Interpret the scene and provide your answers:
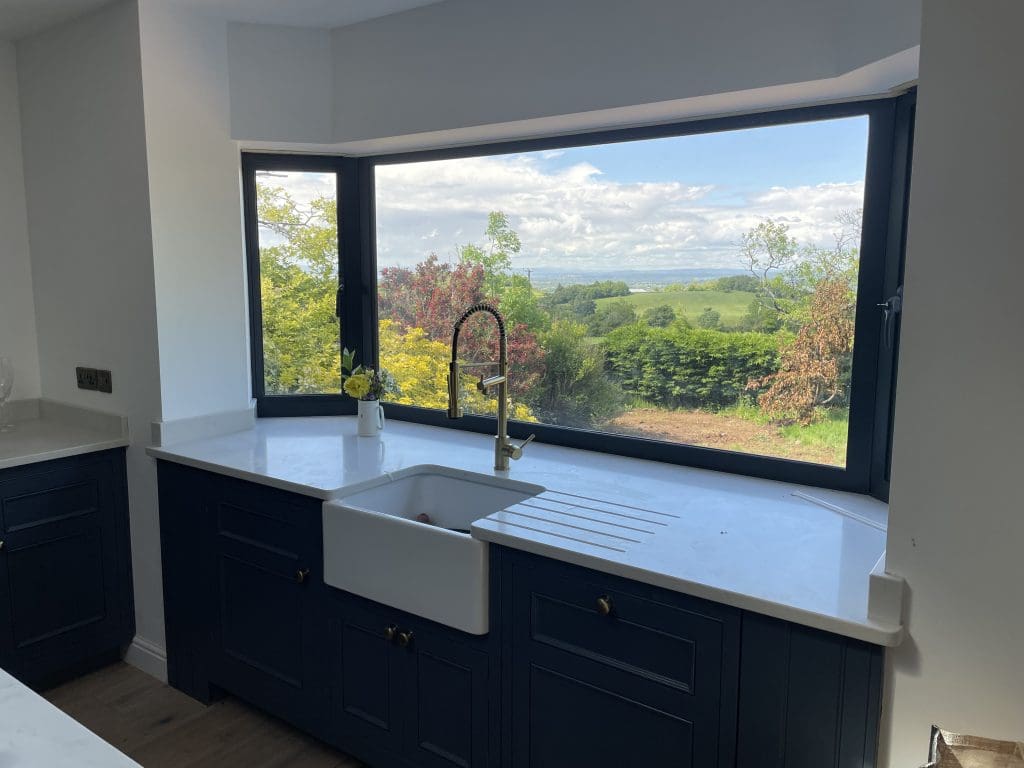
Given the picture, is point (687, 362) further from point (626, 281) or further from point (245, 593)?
point (245, 593)

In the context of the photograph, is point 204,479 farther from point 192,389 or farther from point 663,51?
point 663,51

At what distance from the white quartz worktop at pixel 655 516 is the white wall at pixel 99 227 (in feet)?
1.37

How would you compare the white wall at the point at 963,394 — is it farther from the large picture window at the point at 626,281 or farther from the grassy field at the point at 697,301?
the grassy field at the point at 697,301

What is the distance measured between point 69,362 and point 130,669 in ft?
4.17

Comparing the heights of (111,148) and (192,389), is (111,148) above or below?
above

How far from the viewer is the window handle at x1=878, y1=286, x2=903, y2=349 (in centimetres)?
208

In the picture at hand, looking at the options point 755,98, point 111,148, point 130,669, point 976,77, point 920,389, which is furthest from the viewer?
point 130,669

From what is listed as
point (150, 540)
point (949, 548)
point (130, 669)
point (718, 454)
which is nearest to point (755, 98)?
point (718, 454)

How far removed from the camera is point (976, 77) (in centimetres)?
129

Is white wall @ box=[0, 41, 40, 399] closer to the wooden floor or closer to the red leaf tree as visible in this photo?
the wooden floor

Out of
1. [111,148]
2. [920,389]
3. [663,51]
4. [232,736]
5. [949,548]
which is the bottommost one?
[232,736]

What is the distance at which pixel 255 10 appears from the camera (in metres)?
2.74

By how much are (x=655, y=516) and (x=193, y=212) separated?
204cm

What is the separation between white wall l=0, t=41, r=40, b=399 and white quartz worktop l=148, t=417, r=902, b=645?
1.04 metres
